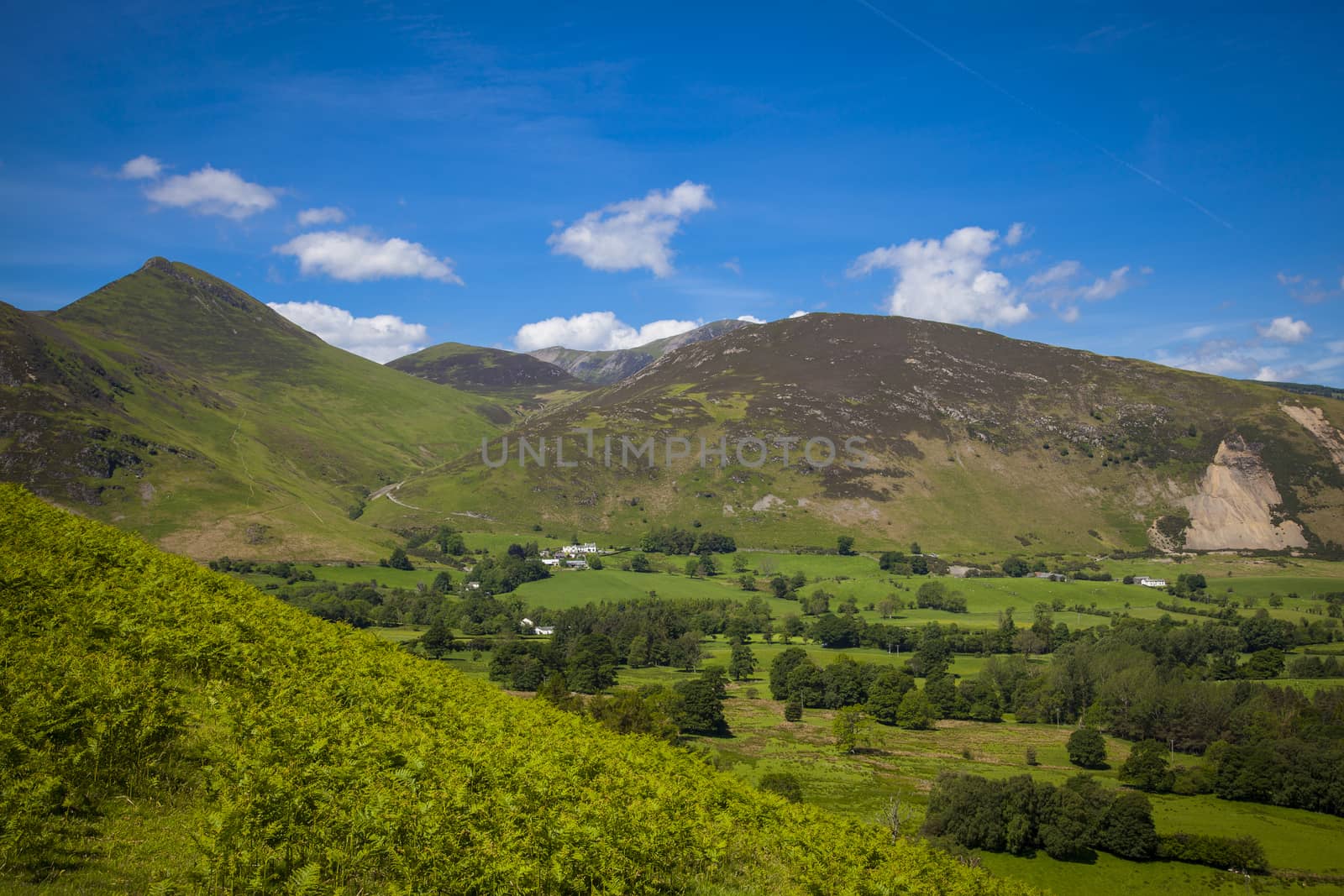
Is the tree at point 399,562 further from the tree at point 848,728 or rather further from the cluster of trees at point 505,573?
the tree at point 848,728

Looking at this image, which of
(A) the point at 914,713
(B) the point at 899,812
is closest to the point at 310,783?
(B) the point at 899,812

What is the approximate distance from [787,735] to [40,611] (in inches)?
3255

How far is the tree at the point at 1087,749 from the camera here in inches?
3406

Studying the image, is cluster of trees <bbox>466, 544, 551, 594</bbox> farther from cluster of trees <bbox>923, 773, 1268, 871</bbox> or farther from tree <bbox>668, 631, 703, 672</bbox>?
cluster of trees <bbox>923, 773, 1268, 871</bbox>

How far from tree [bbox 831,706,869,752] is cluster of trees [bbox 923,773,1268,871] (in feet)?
80.2

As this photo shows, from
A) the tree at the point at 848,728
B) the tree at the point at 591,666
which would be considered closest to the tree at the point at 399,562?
the tree at the point at 591,666

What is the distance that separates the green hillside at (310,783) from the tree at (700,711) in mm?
64177

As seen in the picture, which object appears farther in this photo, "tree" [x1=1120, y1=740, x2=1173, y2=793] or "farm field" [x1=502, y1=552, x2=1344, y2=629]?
"farm field" [x1=502, y1=552, x2=1344, y2=629]

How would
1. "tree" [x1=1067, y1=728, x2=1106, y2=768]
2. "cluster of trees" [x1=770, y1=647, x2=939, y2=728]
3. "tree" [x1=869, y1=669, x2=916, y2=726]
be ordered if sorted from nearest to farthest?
1. "tree" [x1=1067, y1=728, x2=1106, y2=768]
2. "cluster of trees" [x1=770, y1=647, x2=939, y2=728]
3. "tree" [x1=869, y1=669, x2=916, y2=726]

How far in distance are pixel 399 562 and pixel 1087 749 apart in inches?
5773

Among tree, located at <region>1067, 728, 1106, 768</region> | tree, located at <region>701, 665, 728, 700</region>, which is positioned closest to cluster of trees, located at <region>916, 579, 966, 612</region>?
tree, located at <region>701, 665, 728, 700</region>

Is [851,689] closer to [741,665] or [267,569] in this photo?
[741,665]

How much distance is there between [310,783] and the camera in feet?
51.0

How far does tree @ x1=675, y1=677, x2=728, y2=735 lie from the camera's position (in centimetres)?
9069
